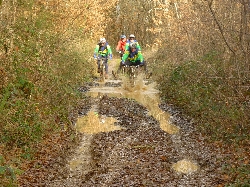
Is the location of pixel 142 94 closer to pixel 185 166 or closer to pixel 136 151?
pixel 136 151

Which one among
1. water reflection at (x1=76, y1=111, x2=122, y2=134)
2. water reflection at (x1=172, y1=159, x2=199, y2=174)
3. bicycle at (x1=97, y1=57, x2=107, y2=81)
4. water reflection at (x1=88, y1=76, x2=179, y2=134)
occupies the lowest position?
water reflection at (x1=172, y1=159, x2=199, y2=174)

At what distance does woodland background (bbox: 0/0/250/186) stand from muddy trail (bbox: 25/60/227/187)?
1.50ft

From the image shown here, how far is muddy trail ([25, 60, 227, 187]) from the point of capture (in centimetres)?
841

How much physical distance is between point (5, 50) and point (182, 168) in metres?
5.77

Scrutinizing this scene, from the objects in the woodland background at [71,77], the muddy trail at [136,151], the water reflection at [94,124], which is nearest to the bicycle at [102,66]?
the woodland background at [71,77]

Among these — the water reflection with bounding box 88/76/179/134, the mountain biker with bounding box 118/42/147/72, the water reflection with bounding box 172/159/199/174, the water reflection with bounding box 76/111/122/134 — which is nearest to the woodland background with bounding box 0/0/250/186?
the water reflection with bounding box 76/111/122/134

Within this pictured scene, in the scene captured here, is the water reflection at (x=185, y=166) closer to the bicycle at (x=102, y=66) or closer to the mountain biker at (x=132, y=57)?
the mountain biker at (x=132, y=57)

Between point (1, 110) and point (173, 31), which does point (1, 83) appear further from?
point (173, 31)

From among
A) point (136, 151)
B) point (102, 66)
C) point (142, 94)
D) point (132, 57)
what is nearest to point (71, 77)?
point (142, 94)

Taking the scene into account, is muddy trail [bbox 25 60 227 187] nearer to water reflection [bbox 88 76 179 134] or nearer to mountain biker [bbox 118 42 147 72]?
water reflection [bbox 88 76 179 134]

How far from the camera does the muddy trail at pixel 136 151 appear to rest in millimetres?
8414

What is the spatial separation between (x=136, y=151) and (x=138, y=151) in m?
0.05

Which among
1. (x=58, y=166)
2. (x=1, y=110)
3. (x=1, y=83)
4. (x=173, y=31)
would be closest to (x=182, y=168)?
(x=58, y=166)

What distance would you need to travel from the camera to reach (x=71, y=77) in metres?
16.9
